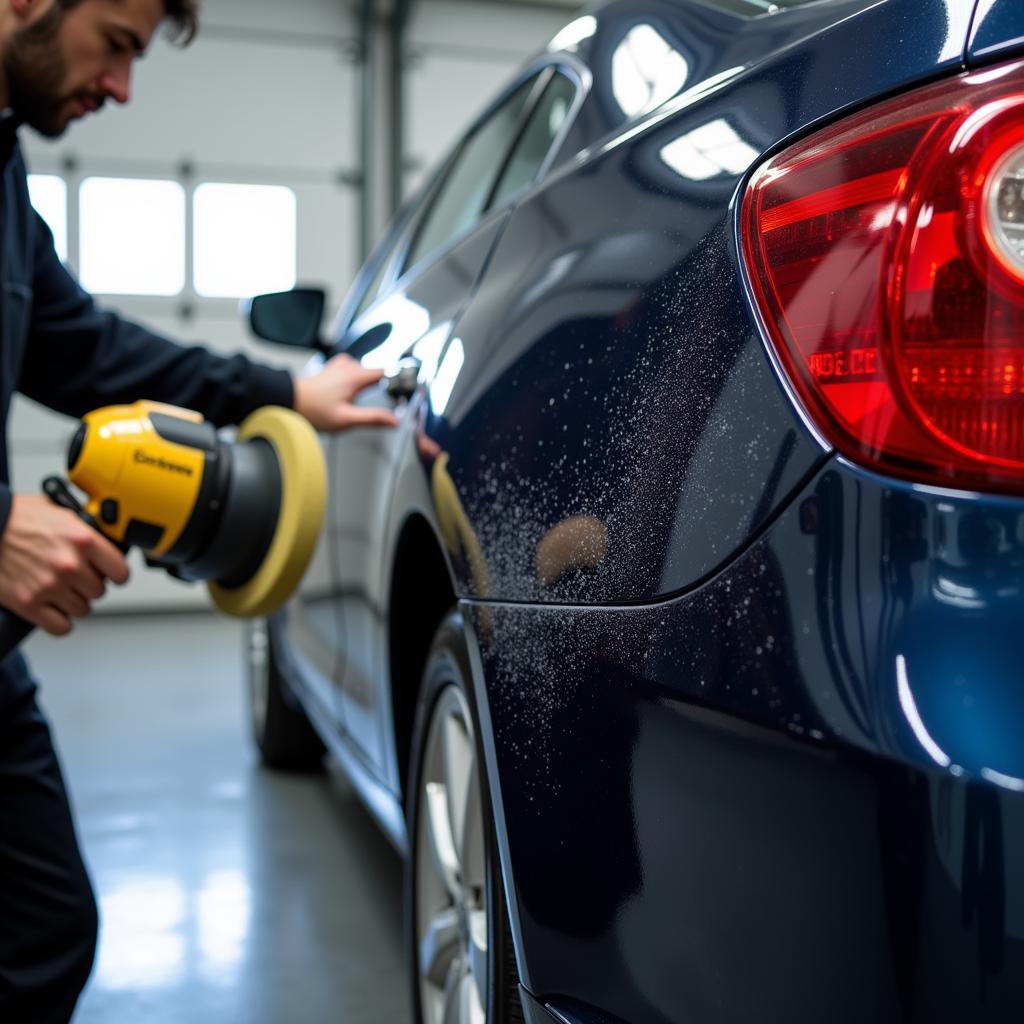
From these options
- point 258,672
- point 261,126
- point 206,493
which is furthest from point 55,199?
point 206,493

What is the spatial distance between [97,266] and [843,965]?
7663 mm

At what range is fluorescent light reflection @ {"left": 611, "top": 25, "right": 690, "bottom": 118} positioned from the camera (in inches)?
48.5

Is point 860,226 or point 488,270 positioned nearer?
point 860,226

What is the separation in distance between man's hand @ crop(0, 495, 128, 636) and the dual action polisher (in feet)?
0.16

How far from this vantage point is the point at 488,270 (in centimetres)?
143

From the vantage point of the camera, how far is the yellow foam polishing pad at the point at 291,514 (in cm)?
155

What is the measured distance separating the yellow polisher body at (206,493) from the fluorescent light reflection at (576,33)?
0.64 metres

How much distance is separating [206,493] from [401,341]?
18.2 inches

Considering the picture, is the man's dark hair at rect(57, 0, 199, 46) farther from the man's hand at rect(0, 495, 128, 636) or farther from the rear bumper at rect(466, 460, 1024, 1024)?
the rear bumper at rect(466, 460, 1024, 1024)

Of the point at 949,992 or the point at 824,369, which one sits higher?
the point at 824,369

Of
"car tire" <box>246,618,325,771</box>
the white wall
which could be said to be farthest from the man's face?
the white wall

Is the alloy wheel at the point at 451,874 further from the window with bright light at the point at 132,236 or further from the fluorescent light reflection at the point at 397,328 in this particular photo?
the window with bright light at the point at 132,236

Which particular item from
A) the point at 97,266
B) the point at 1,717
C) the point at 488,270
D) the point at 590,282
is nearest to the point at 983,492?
the point at 590,282

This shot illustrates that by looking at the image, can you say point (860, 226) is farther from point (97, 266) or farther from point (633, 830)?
point (97, 266)
